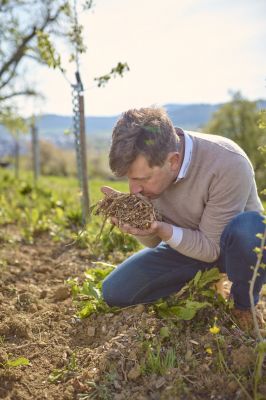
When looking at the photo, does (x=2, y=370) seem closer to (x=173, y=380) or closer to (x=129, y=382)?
(x=129, y=382)

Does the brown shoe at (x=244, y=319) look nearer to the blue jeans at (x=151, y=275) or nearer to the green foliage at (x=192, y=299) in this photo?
the green foliage at (x=192, y=299)

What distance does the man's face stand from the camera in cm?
224

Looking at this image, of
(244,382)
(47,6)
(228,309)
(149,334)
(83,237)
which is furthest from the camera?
(47,6)

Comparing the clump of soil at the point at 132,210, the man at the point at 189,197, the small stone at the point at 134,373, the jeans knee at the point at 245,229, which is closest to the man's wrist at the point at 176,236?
the man at the point at 189,197

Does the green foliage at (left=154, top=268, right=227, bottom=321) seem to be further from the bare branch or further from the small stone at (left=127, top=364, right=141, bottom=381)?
the bare branch

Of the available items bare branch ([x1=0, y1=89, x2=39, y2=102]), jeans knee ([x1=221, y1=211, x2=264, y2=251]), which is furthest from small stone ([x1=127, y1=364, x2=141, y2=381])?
bare branch ([x1=0, y1=89, x2=39, y2=102])

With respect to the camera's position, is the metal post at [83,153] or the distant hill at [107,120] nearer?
the distant hill at [107,120]

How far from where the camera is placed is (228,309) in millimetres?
2590

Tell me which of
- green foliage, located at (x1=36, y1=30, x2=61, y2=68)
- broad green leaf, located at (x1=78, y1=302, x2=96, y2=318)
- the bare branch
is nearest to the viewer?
broad green leaf, located at (x1=78, y1=302, x2=96, y2=318)

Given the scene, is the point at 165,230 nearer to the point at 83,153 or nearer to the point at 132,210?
the point at 132,210

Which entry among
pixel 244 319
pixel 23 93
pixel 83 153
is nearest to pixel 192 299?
pixel 244 319

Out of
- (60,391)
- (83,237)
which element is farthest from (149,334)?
(83,237)

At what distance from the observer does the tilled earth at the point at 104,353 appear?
1.96 metres

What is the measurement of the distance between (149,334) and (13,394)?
71 cm
